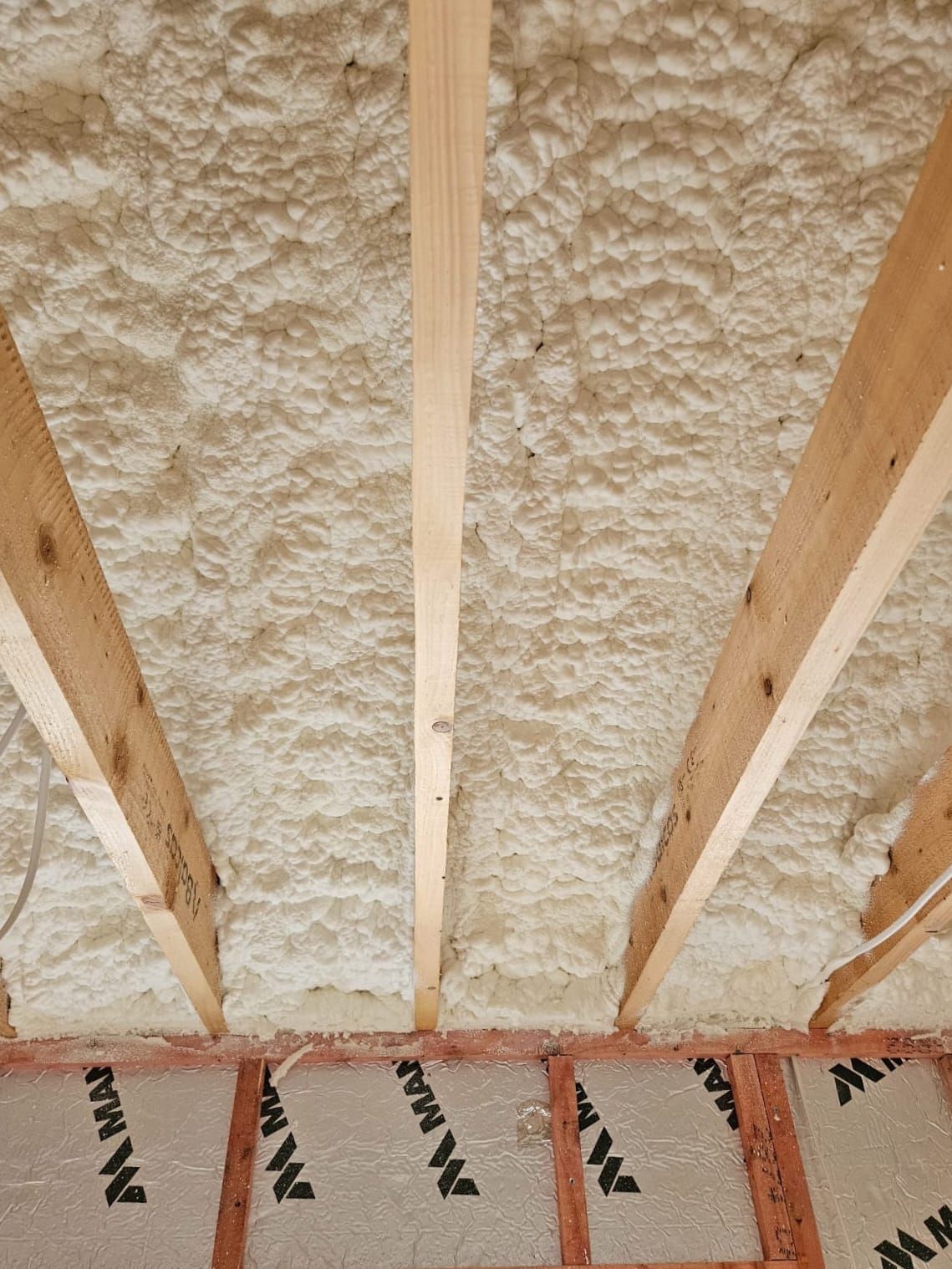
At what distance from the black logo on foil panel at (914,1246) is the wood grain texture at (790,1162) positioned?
5.5 inches

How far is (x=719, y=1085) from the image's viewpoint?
2.29m

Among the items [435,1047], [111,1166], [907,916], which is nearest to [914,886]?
[907,916]

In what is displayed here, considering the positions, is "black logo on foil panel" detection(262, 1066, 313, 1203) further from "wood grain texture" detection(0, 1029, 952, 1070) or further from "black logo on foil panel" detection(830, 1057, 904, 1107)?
"black logo on foil panel" detection(830, 1057, 904, 1107)

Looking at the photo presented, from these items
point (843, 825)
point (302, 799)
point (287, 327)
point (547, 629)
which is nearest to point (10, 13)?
A: point (287, 327)

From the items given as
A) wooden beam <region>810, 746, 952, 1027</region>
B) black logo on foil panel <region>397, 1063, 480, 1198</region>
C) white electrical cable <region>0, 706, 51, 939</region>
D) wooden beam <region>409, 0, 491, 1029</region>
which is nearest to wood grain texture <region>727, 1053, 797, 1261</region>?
wooden beam <region>810, 746, 952, 1027</region>

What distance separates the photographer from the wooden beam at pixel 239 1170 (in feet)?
6.63

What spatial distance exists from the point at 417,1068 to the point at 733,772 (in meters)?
1.19

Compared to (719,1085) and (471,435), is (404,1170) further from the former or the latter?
(471,435)

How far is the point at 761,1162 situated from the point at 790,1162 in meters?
Result: 0.06

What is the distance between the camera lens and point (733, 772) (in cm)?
153

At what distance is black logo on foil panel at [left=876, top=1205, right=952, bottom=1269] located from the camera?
2.10 m

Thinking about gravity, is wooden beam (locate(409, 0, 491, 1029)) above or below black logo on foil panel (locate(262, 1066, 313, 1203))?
above

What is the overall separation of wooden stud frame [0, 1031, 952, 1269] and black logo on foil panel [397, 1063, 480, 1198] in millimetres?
45

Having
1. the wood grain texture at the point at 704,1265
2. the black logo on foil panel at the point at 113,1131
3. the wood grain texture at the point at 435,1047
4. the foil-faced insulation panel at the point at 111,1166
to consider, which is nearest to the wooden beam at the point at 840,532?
the wood grain texture at the point at 435,1047
